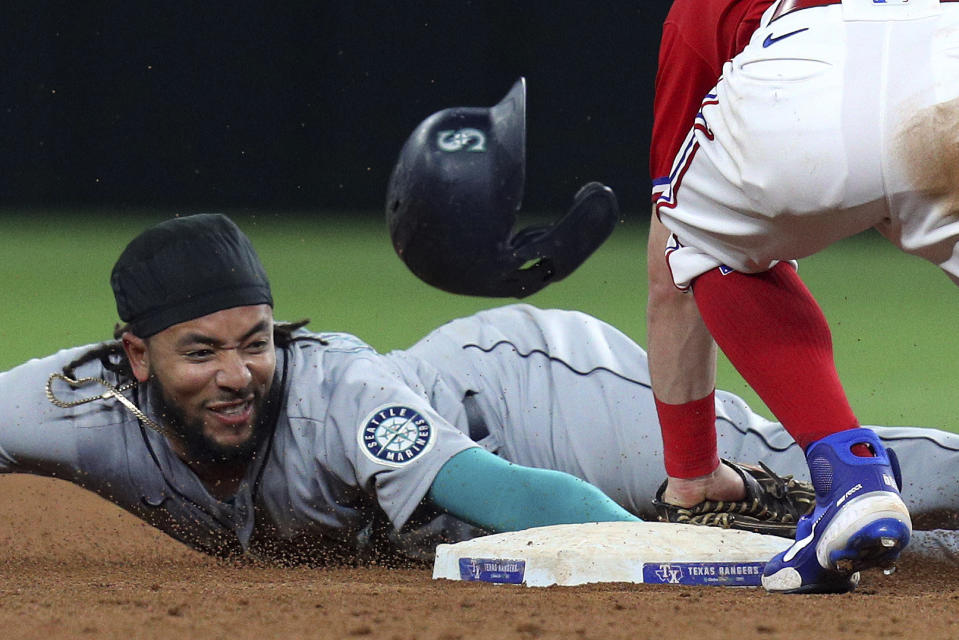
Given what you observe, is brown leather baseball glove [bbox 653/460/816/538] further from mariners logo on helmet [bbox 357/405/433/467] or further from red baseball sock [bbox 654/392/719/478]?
mariners logo on helmet [bbox 357/405/433/467]

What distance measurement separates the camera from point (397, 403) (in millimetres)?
2955

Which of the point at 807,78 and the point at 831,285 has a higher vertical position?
the point at 807,78

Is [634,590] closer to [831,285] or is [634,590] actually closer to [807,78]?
[807,78]

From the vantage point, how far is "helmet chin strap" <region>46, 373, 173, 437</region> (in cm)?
304

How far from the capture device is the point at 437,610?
1928 mm

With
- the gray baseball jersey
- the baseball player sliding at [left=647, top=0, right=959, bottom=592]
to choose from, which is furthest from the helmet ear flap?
the baseball player sliding at [left=647, top=0, right=959, bottom=592]

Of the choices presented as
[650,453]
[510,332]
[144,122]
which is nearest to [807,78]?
[650,453]

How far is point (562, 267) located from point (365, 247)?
7.35m

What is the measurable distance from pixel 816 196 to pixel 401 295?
22.2 feet

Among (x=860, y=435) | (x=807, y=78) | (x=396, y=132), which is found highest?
(x=807, y=78)

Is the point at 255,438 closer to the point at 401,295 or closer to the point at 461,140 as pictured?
the point at 461,140

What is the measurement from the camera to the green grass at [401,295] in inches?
244

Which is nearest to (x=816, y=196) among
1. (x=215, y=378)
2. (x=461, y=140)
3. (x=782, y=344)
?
(x=782, y=344)

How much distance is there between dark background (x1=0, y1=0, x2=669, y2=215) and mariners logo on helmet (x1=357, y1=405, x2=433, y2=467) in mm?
8038
